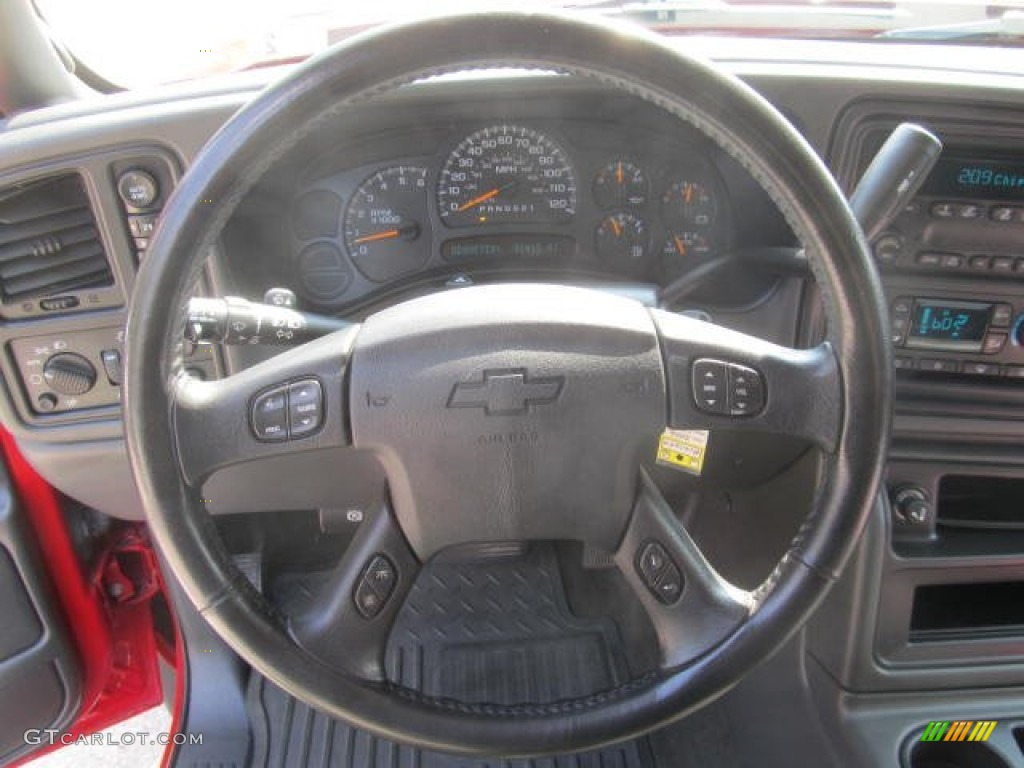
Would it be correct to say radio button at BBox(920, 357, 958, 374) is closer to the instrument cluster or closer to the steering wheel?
the instrument cluster

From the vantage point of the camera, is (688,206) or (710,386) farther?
(688,206)

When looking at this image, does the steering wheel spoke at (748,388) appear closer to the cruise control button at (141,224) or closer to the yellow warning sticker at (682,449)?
the yellow warning sticker at (682,449)

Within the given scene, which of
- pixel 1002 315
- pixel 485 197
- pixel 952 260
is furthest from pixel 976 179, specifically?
pixel 485 197

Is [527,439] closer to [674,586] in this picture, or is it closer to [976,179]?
[674,586]

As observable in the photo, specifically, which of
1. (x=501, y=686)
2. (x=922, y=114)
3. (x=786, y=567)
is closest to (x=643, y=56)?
(x=786, y=567)

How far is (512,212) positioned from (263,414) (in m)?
0.72

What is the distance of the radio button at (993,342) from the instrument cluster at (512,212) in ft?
1.59

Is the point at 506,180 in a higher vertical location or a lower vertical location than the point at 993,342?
higher

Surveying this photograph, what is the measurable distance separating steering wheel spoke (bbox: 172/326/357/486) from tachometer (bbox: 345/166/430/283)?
→ 60 cm

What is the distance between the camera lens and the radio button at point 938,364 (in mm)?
1568

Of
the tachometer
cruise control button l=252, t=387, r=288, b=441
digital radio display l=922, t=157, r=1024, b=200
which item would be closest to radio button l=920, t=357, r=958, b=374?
digital radio display l=922, t=157, r=1024, b=200

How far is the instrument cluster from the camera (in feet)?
5.07

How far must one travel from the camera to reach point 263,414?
1.02 meters

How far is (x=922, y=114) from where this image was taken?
1.44 m
